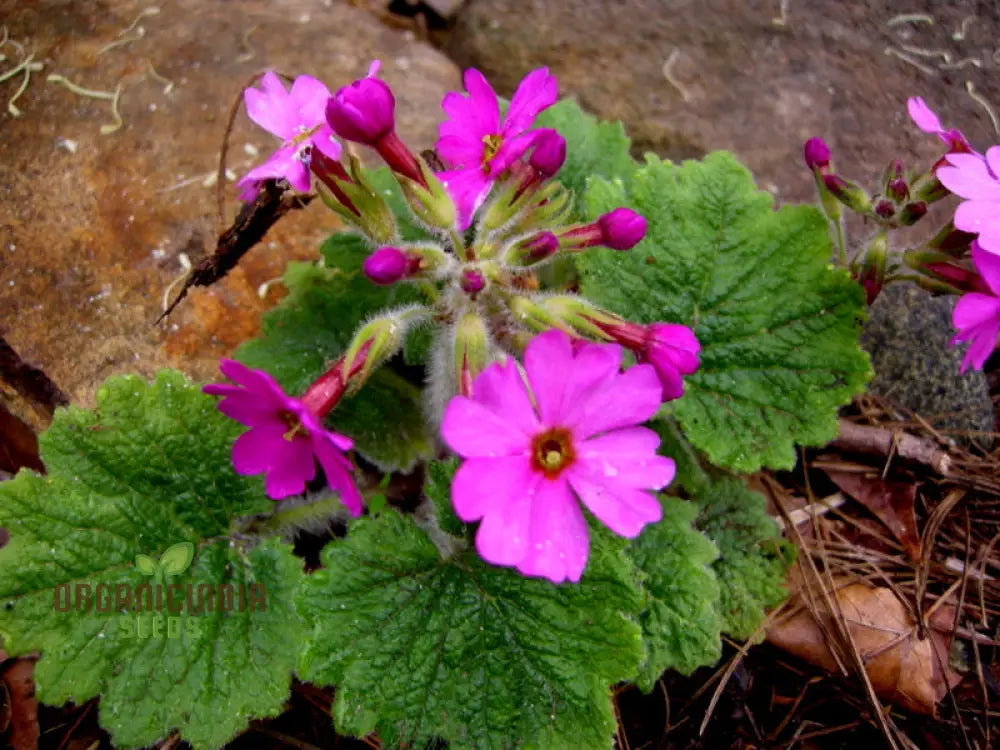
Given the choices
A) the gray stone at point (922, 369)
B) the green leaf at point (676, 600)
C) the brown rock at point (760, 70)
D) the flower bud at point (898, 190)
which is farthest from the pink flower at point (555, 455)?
the brown rock at point (760, 70)

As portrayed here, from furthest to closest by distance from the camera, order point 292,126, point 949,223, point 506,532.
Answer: point 949,223
point 292,126
point 506,532

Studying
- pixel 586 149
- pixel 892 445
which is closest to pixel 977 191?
pixel 892 445

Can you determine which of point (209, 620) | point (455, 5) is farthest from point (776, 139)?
point (209, 620)

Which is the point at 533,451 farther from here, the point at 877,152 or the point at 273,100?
the point at 877,152

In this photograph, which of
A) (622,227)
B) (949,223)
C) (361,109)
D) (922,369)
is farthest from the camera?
(922,369)

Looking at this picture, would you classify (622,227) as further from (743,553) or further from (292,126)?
(743,553)

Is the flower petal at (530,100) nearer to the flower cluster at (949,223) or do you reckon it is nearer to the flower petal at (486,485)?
the flower petal at (486,485)
